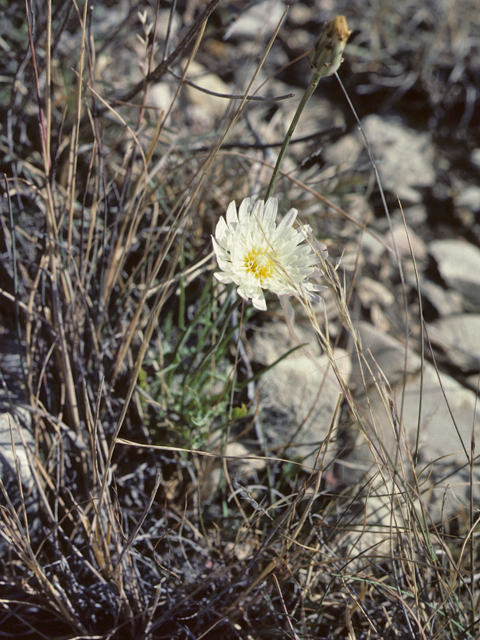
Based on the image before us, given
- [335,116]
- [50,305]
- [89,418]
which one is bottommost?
[89,418]

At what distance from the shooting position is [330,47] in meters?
0.71

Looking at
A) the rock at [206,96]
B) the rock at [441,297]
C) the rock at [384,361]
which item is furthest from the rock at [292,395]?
the rock at [206,96]

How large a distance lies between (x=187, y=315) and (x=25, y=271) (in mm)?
447

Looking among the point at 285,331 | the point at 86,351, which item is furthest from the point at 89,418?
the point at 285,331

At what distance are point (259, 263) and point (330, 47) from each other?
36 centimetres

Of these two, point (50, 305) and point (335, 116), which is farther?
point (335, 116)

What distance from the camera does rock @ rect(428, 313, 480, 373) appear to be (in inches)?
69.9

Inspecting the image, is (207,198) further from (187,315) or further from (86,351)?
(86,351)

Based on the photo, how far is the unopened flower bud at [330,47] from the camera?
0.70m

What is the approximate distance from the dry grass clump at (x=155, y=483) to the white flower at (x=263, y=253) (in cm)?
6

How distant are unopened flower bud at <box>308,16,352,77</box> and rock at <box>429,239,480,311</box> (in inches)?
59.2

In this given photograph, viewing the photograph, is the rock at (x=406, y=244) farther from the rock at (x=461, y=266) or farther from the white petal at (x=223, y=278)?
the white petal at (x=223, y=278)

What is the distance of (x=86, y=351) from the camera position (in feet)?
4.08

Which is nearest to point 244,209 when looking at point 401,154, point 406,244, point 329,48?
point 329,48
